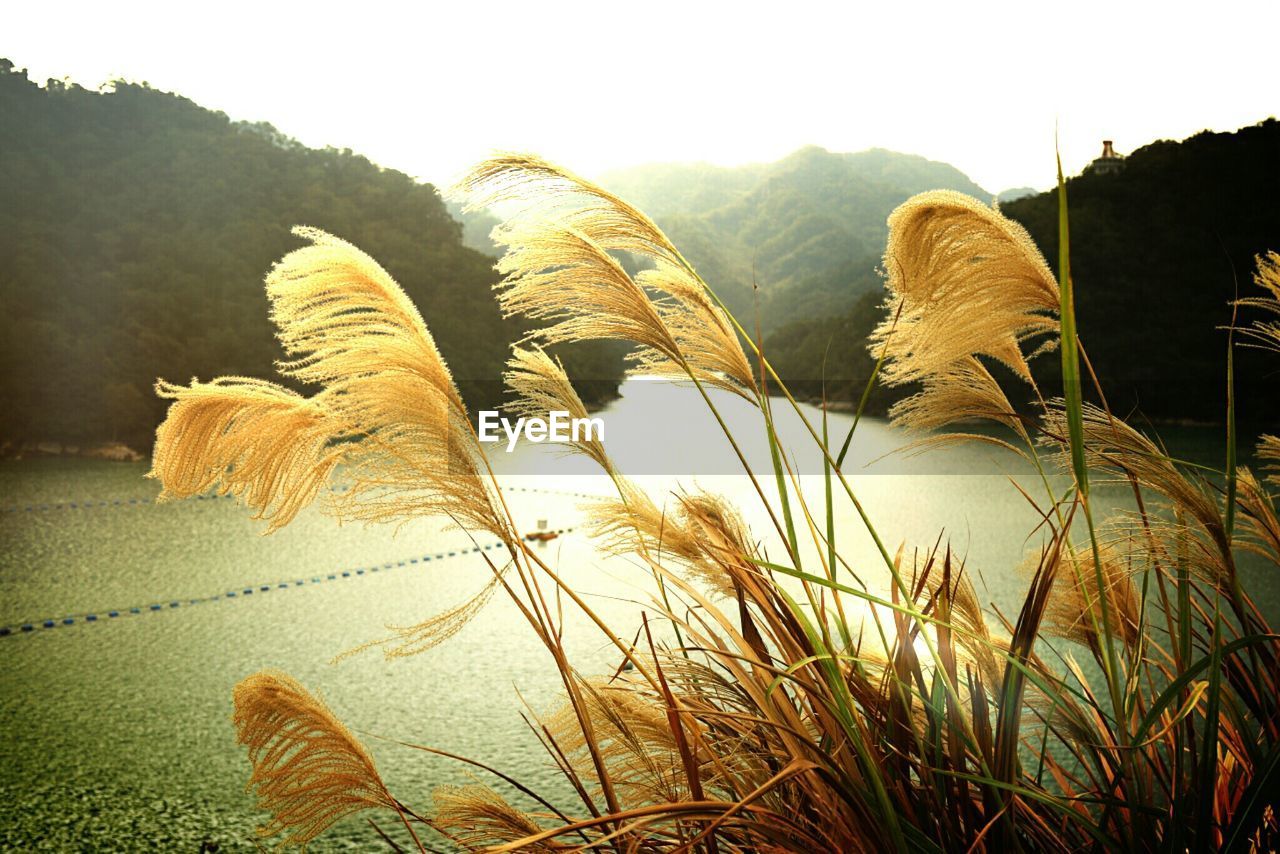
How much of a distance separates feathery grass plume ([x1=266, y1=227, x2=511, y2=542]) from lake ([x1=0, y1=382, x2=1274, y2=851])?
8 centimetres

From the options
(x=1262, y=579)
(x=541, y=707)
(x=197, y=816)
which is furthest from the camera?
(x=1262, y=579)

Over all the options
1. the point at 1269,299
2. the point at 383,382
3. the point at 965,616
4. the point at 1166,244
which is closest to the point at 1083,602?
the point at 965,616

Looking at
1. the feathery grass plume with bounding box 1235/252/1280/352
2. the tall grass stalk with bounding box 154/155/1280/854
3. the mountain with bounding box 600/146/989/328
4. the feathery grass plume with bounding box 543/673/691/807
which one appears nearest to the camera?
the tall grass stalk with bounding box 154/155/1280/854

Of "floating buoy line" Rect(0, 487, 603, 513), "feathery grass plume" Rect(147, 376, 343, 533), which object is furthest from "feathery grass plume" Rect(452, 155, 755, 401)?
"floating buoy line" Rect(0, 487, 603, 513)

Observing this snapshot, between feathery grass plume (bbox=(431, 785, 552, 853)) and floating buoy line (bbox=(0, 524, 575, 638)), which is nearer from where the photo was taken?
feathery grass plume (bbox=(431, 785, 552, 853))

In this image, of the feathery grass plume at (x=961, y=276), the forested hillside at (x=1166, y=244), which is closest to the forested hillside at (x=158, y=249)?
the forested hillside at (x=1166, y=244)

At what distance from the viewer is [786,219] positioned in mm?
28500

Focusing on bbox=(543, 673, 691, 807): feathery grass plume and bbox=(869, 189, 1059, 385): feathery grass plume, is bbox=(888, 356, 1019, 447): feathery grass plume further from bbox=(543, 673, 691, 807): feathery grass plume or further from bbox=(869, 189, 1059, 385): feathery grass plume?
bbox=(543, 673, 691, 807): feathery grass plume

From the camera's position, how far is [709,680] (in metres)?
0.85

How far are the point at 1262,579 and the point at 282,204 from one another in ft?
64.2

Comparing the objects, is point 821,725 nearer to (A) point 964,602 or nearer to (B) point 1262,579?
(A) point 964,602

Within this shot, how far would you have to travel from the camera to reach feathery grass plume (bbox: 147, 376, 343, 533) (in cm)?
79

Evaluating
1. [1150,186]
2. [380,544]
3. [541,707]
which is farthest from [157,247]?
[1150,186]

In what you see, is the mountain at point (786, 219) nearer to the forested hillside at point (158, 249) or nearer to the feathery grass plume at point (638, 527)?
the forested hillside at point (158, 249)
